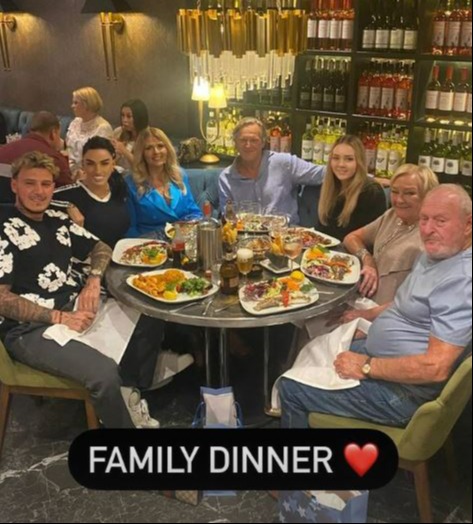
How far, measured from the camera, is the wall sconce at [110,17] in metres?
1.49

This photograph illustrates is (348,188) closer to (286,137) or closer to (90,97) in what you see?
(286,137)

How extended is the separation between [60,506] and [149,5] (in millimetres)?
1273

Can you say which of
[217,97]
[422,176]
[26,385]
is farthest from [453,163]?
[26,385]

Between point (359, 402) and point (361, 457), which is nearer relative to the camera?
point (361, 457)

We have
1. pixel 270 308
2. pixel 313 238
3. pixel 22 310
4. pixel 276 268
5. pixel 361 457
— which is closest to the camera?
pixel 361 457

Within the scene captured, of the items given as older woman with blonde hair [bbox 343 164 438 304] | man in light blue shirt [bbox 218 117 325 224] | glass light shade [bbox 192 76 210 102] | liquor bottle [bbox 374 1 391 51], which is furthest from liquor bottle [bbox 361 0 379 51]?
older woman with blonde hair [bbox 343 164 438 304]

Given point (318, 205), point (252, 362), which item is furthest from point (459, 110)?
point (252, 362)

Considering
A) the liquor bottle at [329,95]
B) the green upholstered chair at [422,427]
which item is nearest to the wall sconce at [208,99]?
the liquor bottle at [329,95]

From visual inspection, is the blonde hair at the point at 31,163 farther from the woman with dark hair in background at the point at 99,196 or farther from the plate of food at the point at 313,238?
the plate of food at the point at 313,238

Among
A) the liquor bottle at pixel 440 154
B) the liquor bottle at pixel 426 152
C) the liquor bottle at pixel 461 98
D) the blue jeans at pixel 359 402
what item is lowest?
the blue jeans at pixel 359 402

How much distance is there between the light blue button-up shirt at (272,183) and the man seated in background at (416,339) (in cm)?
60

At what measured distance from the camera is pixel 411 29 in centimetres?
191

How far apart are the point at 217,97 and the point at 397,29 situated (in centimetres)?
59

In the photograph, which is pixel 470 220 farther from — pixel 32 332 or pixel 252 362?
pixel 32 332
